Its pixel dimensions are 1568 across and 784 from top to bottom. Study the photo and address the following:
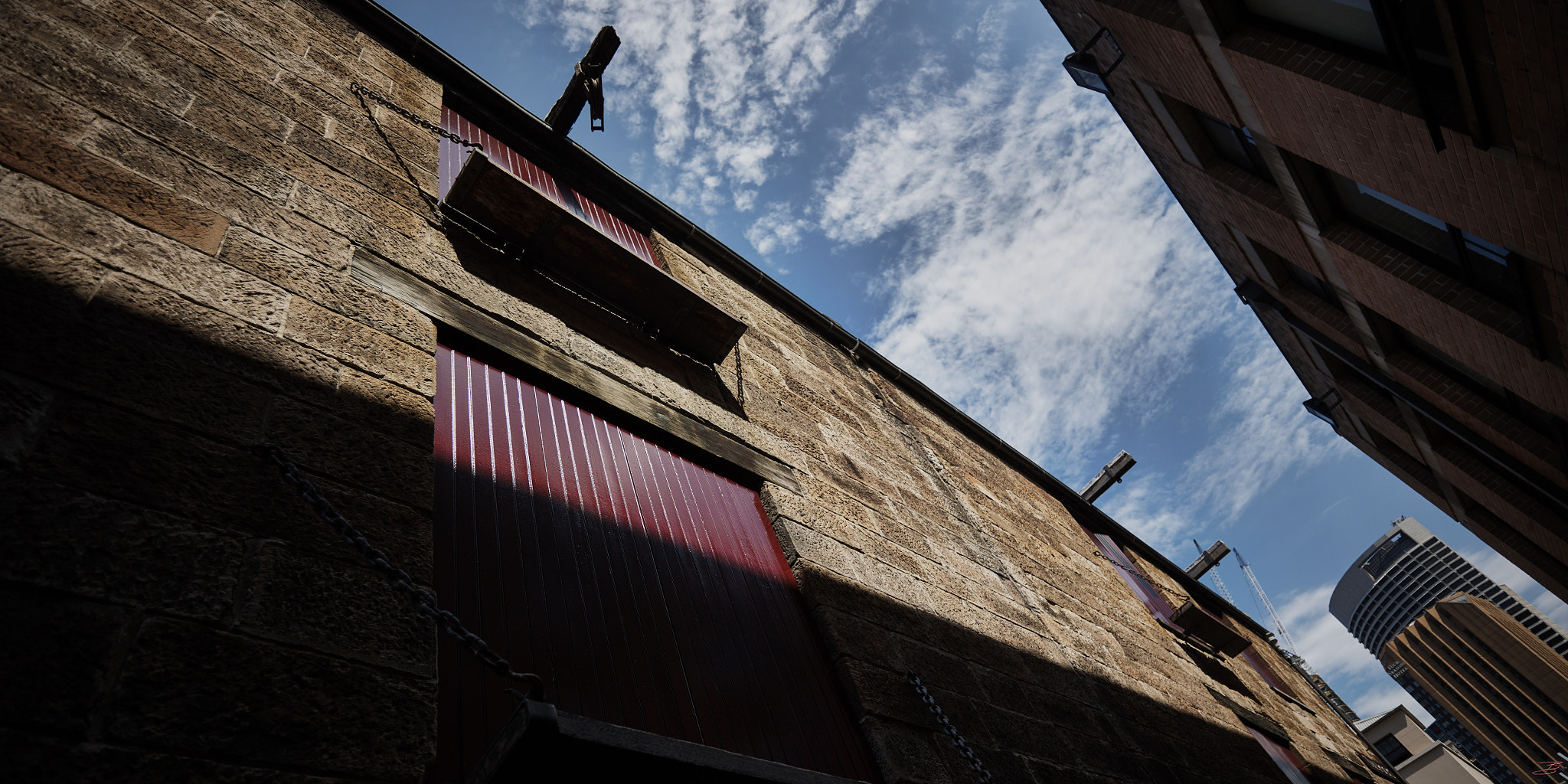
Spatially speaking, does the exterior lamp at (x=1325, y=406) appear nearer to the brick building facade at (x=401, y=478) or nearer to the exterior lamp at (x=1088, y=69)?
the exterior lamp at (x=1088, y=69)

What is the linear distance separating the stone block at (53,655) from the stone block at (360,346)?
1.19 m

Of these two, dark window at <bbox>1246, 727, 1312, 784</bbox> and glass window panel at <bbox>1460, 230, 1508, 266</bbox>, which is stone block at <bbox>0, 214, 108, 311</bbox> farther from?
dark window at <bbox>1246, 727, 1312, 784</bbox>

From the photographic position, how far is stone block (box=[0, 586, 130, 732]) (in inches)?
50.1

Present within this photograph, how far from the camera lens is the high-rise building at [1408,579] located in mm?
129250

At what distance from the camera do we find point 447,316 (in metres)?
3.25

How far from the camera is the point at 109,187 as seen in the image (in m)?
2.35

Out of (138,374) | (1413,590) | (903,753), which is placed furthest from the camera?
(1413,590)

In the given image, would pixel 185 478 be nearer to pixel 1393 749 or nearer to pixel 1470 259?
pixel 1470 259

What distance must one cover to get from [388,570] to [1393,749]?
42.6 m

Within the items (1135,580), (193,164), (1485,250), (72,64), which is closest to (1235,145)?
(1485,250)

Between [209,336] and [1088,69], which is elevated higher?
[1088,69]

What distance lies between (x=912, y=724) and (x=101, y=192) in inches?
144

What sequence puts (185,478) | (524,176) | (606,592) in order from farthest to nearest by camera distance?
(524,176), (606,592), (185,478)

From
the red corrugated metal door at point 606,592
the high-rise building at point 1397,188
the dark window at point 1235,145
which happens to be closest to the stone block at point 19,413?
the red corrugated metal door at point 606,592
